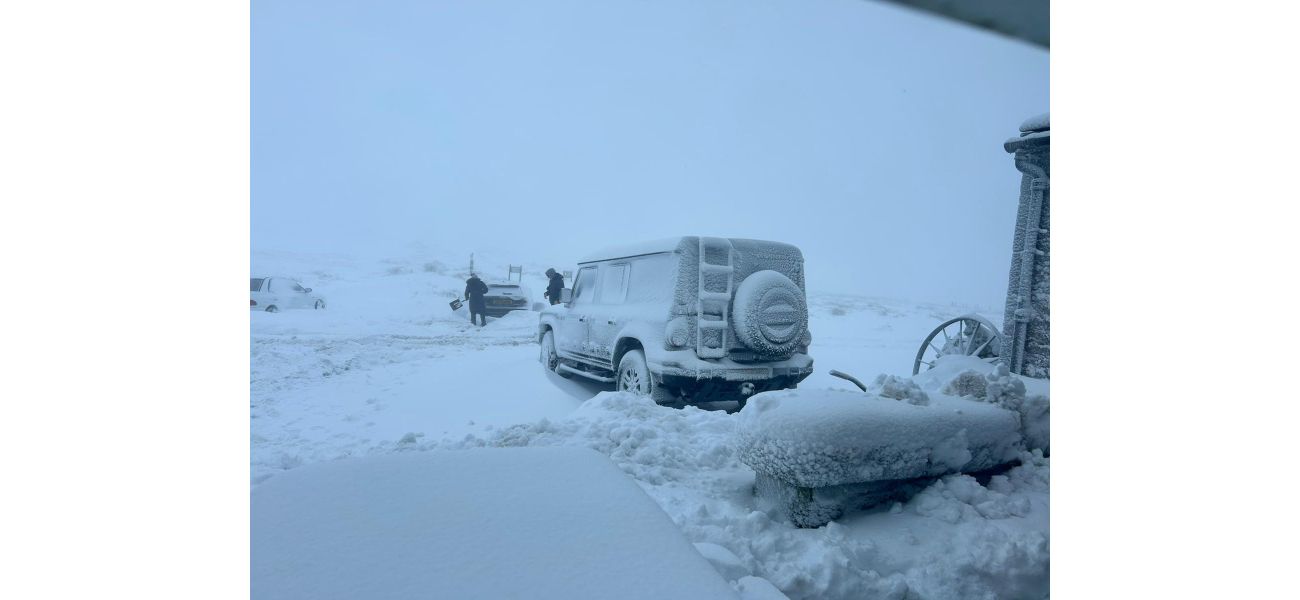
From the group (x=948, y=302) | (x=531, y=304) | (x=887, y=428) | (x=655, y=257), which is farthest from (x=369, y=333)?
(x=948, y=302)

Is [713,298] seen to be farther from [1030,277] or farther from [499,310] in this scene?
[1030,277]

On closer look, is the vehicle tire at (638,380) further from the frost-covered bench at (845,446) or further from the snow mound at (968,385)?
the snow mound at (968,385)

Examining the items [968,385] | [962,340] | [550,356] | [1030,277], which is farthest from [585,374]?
[1030,277]

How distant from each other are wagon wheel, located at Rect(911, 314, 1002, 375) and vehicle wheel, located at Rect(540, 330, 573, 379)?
163 centimetres

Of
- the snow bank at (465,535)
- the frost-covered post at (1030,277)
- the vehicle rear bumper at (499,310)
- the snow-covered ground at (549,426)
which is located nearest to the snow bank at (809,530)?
the snow-covered ground at (549,426)

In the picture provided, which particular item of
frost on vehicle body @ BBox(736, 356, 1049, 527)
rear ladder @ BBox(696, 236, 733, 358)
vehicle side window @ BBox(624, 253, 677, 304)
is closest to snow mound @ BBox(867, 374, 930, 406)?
frost on vehicle body @ BBox(736, 356, 1049, 527)

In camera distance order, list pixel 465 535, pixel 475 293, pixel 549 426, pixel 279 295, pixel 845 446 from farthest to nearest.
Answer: pixel 475 293
pixel 549 426
pixel 279 295
pixel 845 446
pixel 465 535

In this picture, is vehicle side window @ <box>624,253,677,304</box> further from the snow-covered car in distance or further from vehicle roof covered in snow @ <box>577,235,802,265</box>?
the snow-covered car in distance

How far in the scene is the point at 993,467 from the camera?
2.27 m

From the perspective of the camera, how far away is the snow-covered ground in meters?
1.79

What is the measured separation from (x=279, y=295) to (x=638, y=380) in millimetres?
1289

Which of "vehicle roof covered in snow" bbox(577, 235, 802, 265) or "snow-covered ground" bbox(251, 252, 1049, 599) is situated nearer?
"snow-covered ground" bbox(251, 252, 1049, 599)

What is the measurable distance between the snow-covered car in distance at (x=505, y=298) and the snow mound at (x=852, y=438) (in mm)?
975

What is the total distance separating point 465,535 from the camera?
3.86 ft
